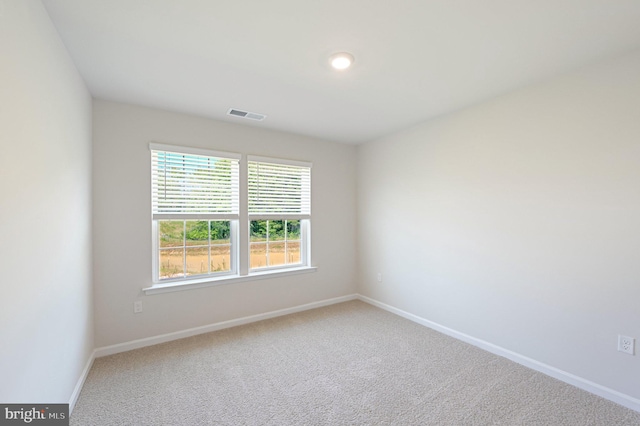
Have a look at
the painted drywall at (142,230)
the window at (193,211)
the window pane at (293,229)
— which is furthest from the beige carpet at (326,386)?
the window pane at (293,229)

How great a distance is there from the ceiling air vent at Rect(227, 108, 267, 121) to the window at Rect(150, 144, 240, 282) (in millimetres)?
496

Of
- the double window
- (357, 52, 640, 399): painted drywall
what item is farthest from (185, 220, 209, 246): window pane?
(357, 52, 640, 399): painted drywall

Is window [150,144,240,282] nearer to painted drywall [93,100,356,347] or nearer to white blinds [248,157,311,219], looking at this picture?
painted drywall [93,100,356,347]

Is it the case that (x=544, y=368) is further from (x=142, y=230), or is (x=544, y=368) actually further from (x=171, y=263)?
(x=142, y=230)

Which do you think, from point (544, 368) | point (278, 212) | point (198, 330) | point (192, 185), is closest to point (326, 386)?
point (198, 330)

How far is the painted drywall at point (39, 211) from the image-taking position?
1.21 metres

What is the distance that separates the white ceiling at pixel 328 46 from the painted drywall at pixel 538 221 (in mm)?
309

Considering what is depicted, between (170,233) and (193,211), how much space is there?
1.15 feet

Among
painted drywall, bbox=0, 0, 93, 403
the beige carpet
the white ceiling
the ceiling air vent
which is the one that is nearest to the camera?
painted drywall, bbox=0, 0, 93, 403

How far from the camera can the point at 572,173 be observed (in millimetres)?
2328

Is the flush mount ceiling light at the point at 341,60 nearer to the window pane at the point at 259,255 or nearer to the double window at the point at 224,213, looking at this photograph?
the double window at the point at 224,213

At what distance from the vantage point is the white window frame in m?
3.13

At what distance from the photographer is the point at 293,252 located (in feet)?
13.7

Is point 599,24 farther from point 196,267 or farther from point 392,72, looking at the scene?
point 196,267
